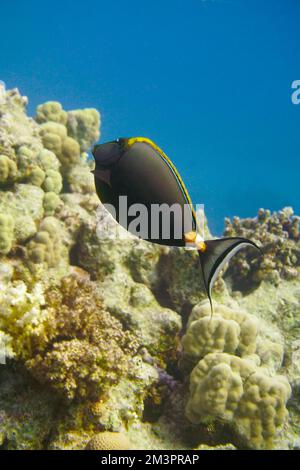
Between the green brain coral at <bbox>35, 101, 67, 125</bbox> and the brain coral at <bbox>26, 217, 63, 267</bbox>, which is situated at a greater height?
the green brain coral at <bbox>35, 101, 67, 125</bbox>

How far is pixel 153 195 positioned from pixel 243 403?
294 cm

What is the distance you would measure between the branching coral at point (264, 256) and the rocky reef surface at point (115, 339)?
124 millimetres

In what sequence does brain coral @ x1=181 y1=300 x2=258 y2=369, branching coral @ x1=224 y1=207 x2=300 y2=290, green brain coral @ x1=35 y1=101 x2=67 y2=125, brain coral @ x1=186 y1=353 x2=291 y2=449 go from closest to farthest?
1. brain coral @ x1=186 y1=353 x2=291 y2=449
2. brain coral @ x1=181 y1=300 x2=258 y2=369
3. branching coral @ x1=224 y1=207 x2=300 y2=290
4. green brain coral @ x1=35 y1=101 x2=67 y2=125

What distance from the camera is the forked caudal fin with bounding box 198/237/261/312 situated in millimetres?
1457

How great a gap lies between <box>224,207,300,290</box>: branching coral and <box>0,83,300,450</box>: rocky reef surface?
0.12 metres

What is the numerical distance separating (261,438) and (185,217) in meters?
3.09

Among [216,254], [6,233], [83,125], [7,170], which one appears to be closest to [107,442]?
[216,254]

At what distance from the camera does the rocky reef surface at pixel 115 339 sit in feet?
10.1

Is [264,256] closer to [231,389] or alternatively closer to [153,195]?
[231,389]

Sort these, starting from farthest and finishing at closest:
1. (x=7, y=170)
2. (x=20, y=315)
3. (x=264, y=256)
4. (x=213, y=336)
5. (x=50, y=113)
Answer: (x=50, y=113) → (x=264, y=256) → (x=7, y=170) → (x=213, y=336) → (x=20, y=315)

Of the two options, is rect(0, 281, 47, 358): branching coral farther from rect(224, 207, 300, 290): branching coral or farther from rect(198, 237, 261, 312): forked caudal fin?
rect(224, 207, 300, 290): branching coral

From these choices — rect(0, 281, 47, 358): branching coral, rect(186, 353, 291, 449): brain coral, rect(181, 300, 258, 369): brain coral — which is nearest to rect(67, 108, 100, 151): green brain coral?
rect(0, 281, 47, 358): branching coral

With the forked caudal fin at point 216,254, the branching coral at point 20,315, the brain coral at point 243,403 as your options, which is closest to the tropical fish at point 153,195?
the forked caudal fin at point 216,254

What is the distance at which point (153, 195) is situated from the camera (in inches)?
58.2
